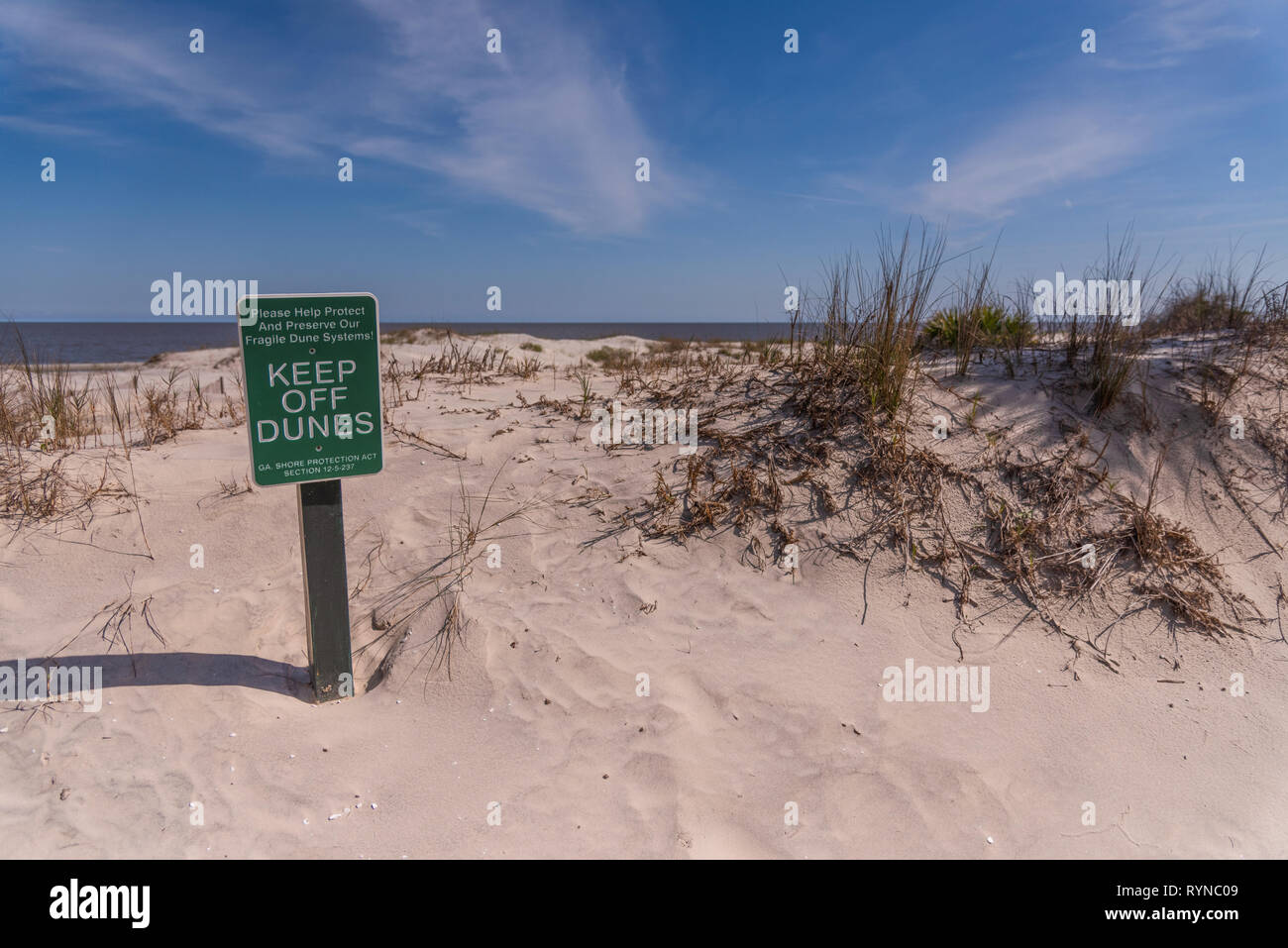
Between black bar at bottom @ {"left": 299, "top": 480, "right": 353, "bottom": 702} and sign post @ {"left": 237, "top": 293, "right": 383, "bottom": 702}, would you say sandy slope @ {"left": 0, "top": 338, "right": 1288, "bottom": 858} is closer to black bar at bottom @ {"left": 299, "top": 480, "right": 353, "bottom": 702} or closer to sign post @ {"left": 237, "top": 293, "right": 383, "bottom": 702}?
black bar at bottom @ {"left": 299, "top": 480, "right": 353, "bottom": 702}

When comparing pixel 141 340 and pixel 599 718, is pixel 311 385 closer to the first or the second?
pixel 599 718

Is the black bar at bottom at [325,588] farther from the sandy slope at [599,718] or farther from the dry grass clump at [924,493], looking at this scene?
the dry grass clump at [924,493]

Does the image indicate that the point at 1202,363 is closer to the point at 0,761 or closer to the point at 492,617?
the point at 492,617

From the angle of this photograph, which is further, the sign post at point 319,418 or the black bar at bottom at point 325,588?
the black bar at bottom at point 325,588

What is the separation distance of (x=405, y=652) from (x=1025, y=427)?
418 cm

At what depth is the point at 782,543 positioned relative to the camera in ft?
14.0

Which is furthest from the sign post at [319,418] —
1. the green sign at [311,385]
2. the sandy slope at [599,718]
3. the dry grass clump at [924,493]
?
the dry grass clump at [924,493]

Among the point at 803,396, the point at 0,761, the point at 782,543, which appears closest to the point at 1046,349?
the point at 803,396

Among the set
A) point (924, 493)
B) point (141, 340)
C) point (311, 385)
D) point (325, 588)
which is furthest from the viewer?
point (141, 340)

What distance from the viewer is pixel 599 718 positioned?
3162 millimetres

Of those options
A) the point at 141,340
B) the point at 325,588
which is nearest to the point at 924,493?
the point at 325,588

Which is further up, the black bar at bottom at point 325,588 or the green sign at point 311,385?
the green sign at point 311,385

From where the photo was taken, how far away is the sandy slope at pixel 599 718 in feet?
8.71

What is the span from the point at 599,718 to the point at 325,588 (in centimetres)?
136
